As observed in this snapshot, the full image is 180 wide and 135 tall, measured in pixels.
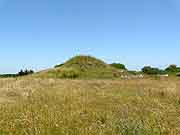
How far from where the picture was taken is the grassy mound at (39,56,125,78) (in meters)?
39.6

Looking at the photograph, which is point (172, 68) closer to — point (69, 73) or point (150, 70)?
point (150, 70)

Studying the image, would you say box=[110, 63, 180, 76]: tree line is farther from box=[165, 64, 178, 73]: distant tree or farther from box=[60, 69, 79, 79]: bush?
box=[60, 69, 79, 79]: bush

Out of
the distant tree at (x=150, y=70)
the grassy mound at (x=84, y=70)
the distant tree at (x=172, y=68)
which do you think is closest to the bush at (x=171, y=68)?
the distant tree at (x=172, y=68)

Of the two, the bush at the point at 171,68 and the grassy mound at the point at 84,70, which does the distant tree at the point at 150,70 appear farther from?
the grassy mound at the point at 84,70

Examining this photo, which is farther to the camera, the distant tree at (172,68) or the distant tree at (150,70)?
the distant tree at (172,68)

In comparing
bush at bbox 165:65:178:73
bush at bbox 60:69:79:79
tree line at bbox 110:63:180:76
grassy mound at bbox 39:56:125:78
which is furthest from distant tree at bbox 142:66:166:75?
bush at bbox 60:69:79:79

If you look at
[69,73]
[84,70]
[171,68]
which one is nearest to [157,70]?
[171,68]

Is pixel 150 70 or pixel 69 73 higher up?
pixel 150 70

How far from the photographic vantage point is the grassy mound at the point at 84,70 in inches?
1558

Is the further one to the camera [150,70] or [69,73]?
[150,70]

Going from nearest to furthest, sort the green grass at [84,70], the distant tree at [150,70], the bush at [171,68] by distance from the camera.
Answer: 1. the green grass at [84,70]
2. the distant tree at [150,70]
3. the bush at [171,68]

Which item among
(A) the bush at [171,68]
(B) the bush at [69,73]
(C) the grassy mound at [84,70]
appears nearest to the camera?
(B) the bush at [69,73]

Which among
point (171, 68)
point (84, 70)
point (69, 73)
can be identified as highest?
point (171, 68)

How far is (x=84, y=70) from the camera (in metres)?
42.6
